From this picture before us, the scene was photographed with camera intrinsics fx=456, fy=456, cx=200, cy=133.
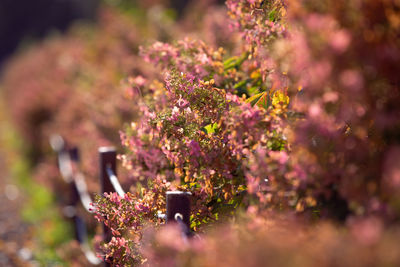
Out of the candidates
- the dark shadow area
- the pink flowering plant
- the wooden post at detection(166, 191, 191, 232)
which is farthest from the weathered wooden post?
the dark shadow area

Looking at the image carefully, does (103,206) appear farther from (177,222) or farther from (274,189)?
(274,189)

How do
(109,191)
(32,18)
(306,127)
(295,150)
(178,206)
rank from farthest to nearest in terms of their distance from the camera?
(32,18), (109,191), (178,206), (295,150), (306,127)

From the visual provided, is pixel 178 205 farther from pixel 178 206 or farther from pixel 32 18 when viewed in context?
pixel 32 18

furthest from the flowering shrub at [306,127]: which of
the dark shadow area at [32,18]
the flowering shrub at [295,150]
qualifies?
the dark shadow area at [32,18]

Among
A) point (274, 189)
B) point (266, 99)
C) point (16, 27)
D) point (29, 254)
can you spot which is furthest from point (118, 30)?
point (16, 27)

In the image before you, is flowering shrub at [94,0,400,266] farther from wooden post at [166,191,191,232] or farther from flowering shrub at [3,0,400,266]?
wooden post at [166,191,191,232]

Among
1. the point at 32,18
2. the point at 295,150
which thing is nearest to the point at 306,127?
the point at 295,150

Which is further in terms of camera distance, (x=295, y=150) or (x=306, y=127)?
(x=295, y=150)

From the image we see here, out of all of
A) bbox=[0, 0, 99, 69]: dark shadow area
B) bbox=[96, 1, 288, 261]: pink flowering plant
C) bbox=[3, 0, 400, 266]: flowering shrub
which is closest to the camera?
bbox=[3, 0, 400, 266]: flowering shrub
